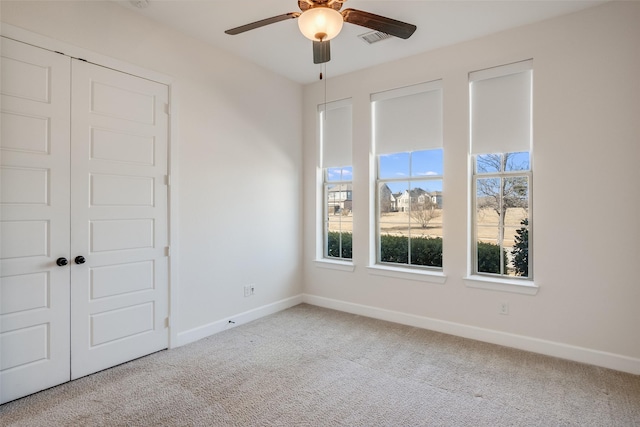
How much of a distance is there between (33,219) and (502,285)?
3982mm

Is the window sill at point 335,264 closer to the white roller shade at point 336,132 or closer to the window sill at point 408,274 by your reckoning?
the window sill at point 408,274

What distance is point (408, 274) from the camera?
3.95 meters

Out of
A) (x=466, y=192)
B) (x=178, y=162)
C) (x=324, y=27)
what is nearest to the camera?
(x=324, y=27)

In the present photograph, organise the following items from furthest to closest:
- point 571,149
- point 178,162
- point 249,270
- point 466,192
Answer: point 249,270, point 466,192, point 178,162, point 571,149

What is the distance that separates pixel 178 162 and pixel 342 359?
2.40m

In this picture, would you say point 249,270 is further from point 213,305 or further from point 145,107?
point 145,107

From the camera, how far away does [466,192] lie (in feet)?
11.8

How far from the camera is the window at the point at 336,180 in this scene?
4520 millimetres

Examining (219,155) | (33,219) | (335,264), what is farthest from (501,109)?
(33,219)

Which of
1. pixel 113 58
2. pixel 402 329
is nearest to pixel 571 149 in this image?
pixel 402 329

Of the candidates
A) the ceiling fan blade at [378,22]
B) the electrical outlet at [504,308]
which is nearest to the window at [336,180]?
the electrical outlet at [504,308]

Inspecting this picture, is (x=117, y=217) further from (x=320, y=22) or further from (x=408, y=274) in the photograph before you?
(x=408, y=274)

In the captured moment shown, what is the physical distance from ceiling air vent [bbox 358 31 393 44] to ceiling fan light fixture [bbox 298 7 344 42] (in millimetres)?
1445

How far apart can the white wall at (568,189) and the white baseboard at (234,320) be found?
1.72 metres
